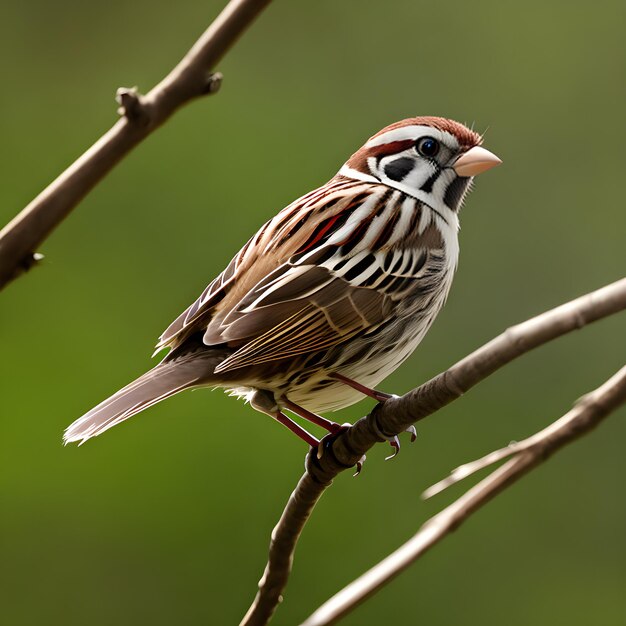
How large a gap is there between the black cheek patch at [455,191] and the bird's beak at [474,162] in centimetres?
6

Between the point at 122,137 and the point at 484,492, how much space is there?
52 cm

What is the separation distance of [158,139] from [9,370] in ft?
5.64

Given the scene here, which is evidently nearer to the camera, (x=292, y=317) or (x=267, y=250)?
(x=292, y=317)

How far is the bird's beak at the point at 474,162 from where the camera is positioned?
2.94 metres

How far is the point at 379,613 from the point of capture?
605cm

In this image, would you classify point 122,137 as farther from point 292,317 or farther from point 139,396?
point 292,317

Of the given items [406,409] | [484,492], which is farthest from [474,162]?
[484,492]

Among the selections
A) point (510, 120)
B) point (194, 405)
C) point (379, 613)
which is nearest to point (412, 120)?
point (194, 405)

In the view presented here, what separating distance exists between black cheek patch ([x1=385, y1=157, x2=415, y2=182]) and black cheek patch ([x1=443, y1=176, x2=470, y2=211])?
120 mm

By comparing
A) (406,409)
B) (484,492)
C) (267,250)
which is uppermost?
(267,250)

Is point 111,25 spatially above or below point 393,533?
above

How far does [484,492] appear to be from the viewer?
1211mm

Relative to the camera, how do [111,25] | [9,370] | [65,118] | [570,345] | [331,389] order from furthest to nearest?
[111,25] → [65,118] → [570,345] → [9,370] → [331,389]

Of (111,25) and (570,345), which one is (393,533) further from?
(111,25)
